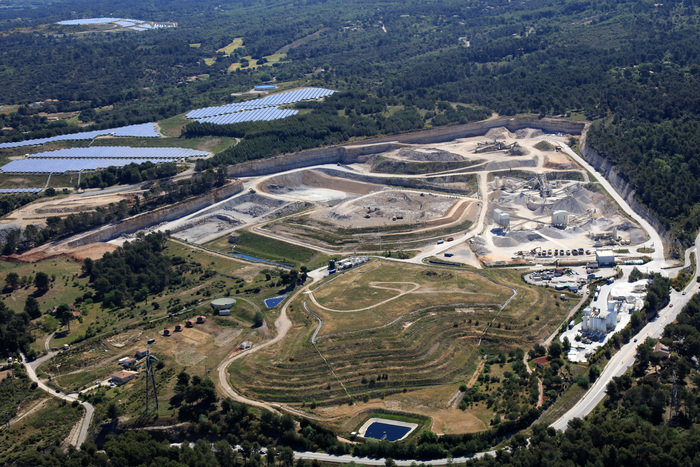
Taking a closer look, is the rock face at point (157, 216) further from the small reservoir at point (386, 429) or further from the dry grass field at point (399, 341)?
the small reservoir at point (386, 429)

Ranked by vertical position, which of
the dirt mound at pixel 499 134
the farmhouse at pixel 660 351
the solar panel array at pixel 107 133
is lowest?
the farmhouse at pixel 660 351

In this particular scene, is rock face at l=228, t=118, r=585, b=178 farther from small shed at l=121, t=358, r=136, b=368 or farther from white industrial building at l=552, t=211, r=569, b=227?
small shed at l=121, t=358, r=136, b=368

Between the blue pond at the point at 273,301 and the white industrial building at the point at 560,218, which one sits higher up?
the white industrial building at the point at 560,218

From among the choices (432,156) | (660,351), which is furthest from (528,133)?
(660,351)

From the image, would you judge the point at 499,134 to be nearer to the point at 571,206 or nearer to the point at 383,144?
the point at 383,144

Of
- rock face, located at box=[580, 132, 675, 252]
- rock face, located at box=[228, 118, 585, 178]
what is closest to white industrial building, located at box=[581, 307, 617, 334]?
rock face, located at box=[580, 132, 675, 252]

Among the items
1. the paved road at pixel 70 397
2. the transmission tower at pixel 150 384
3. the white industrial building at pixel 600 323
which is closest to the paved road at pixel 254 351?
the transmission tower at pixel 150 384
